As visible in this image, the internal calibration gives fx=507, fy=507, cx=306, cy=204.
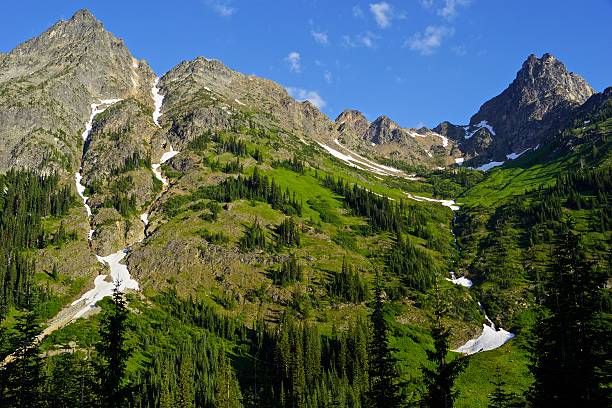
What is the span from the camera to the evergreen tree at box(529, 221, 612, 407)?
31094 millimetres

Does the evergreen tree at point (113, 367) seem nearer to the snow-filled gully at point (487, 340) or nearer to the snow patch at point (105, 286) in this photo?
the snow patch at point (105, 286)

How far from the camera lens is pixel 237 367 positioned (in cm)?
13975

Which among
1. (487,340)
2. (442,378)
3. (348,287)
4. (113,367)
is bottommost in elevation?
A: (442,378)

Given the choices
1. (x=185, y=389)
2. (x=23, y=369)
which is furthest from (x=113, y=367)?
(x=185, y=389)

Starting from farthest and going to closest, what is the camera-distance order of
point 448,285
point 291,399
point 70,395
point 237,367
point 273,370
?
point 448,285, point 237,367, point 273,370, point 291,399, point 70,395

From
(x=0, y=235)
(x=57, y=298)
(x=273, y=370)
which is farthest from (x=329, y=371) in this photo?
(x=0, y=235)

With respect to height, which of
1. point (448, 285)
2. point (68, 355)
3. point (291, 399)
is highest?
point (448, 285)

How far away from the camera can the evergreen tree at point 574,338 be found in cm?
3109

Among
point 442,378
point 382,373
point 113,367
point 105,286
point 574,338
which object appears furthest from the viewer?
point 105,286

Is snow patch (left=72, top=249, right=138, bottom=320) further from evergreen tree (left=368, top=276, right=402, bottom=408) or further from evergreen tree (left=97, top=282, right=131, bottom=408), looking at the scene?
evergreen tree (left=368, top=276, right=402, bottom=408)

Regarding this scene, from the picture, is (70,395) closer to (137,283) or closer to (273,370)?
(273,370)

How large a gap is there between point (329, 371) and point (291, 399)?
15391mm

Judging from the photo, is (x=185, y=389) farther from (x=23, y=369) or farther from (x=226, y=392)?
(x=23, y=369)

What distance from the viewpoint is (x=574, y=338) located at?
35.3 m
